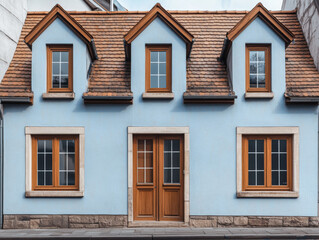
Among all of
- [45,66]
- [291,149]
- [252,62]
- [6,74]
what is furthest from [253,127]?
[6,74]

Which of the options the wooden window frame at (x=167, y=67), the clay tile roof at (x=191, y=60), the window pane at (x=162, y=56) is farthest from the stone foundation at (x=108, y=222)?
the window pane at (x=162, y=56)

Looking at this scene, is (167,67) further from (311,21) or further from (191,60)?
(311,21)

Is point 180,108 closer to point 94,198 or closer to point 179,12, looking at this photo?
point 94,198

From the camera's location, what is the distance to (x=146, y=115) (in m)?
10.0

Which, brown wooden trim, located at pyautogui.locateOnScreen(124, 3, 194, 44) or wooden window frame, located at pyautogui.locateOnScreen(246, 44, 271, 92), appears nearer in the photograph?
brown wooden trim, located at pyautogui.locateOnScreen(124, 3, 194, 44)

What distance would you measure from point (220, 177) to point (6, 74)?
7400mm

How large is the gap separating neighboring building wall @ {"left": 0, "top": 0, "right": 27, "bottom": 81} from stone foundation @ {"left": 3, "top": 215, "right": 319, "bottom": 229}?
14.6 ft

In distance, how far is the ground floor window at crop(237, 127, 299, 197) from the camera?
9.91 metres

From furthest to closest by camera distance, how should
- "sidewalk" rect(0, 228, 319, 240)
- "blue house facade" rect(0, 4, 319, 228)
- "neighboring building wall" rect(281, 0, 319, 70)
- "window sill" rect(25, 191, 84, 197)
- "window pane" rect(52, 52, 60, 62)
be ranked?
"neighboring building wall" rect(281, 0, 319, 70) < "window pane" rect(52, 52, 60, 62) < "blue house facade" rect(0, 4, 319, 228) < "window sill" rect(25, 191, 84, 197) < "sidewalk" rect(0, 228, 319, 240)

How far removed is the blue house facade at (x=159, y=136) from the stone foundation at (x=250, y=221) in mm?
30

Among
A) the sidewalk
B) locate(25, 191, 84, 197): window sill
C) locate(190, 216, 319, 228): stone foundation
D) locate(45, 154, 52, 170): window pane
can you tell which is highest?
locate(45, 154, 52, 170): window pane

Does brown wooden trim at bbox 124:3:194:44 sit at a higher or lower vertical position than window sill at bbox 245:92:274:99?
higher

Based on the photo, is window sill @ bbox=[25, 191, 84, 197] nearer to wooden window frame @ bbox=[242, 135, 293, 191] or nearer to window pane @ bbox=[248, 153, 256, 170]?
wooden window frame @ bbox=[242, 135, 293, 191]

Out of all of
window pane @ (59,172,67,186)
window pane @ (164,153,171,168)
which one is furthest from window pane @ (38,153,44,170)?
window pane @ (164,153,171,168)
